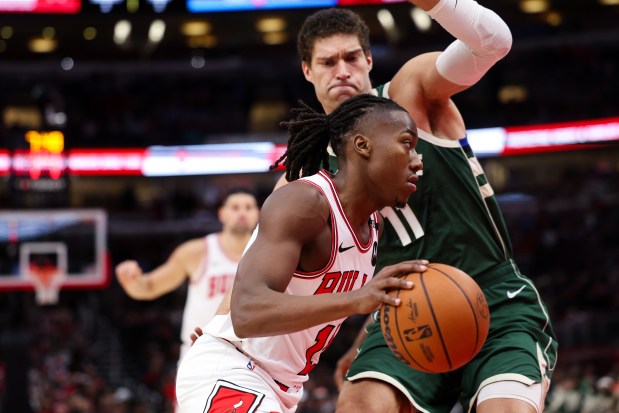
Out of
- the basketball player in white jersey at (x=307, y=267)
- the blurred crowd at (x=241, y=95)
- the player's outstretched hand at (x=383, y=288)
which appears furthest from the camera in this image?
the blurred crowd at (x=241, y=95)

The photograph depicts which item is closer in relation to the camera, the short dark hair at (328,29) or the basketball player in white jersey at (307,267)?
the basketball player in white jersey at (307,267)

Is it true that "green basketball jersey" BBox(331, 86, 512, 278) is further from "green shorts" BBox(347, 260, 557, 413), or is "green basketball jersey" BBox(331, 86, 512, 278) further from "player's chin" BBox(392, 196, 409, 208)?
"player's chin" BBox(392, 196, 409, 208)

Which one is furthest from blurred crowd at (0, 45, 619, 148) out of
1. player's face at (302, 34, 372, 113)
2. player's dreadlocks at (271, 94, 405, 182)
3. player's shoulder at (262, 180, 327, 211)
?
player's shoulder at (262, 180, 327, 211)

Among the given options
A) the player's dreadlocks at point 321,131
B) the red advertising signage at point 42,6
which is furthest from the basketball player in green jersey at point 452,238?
the red advertising signage at point 42,6

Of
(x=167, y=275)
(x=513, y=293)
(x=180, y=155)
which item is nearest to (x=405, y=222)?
(x=513, y=293)

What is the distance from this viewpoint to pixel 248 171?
→ 2042 cm

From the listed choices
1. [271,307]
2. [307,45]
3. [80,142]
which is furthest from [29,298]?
[271,307]

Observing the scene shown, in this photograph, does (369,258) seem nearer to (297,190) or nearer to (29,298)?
(297,190)

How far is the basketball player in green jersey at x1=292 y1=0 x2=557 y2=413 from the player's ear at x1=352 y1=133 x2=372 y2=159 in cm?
72

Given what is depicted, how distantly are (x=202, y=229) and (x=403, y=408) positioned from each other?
667 inches

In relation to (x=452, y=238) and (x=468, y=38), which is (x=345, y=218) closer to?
(x=452, y=238)

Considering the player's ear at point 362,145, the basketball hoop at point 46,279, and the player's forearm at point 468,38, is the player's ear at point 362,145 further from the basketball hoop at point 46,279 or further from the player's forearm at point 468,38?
the basketball hoop at point 46,279

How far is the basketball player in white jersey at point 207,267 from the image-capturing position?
682 cm

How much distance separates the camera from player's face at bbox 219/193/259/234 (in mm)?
6996
